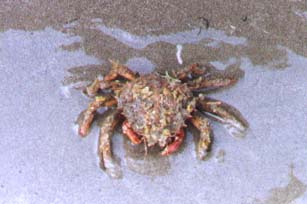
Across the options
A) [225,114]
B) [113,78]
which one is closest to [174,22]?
[113,78]

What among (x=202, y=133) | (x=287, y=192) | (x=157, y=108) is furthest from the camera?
(x=287, y=192)

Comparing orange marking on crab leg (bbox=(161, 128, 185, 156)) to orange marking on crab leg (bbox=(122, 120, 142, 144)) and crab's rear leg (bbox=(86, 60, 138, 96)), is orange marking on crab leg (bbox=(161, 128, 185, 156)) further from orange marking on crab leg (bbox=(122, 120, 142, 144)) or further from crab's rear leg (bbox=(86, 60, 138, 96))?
crab's rear leg (bbox=(86, 60, 138, 96))

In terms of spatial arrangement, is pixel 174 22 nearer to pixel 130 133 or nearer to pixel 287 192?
pixel 130 133

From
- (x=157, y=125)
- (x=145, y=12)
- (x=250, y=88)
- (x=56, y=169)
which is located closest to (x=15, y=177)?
(x=56, y=169)

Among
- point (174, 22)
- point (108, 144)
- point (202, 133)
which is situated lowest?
point (108, 144)

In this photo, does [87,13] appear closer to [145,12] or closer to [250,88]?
[145,12]

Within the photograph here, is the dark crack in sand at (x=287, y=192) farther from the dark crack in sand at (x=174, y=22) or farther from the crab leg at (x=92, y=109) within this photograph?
the crab leg at (x=92, y=109)

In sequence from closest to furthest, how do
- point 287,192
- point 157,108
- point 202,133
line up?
1. point 157,108
2. point 202,133
3. point 287,192

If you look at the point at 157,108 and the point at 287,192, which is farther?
the point at 287,192
